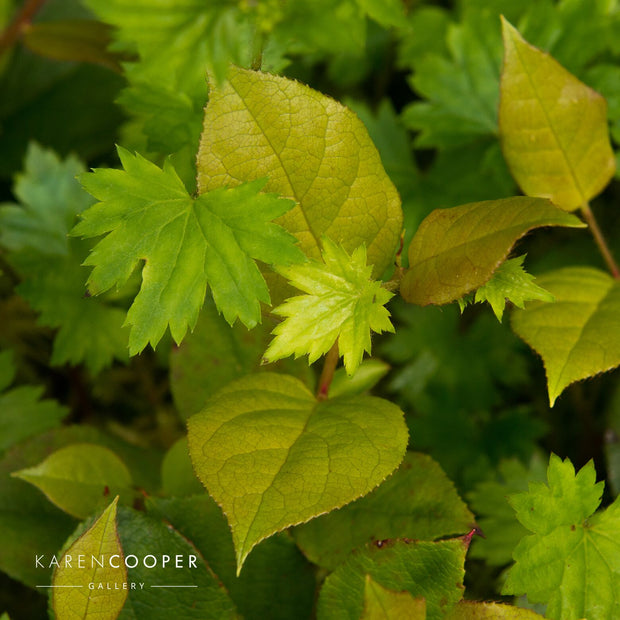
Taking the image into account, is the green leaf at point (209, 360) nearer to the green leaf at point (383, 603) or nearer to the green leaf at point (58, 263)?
the green leaf at point (58, 263)

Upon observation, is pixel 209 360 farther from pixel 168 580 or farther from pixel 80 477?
pixel 168 580

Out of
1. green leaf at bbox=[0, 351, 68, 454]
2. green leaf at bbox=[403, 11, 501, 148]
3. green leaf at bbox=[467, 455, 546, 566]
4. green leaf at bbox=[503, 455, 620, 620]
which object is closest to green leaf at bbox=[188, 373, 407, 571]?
green leaf at bbox=[503, 455, 620, 620]

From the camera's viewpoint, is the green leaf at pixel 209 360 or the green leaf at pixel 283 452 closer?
the green leaf at pixel 283 452

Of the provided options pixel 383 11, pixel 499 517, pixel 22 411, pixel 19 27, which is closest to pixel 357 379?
pixel 499 517

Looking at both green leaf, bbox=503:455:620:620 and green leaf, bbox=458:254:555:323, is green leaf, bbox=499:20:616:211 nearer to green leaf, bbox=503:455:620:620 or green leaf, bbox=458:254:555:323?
green leaf, bbox=458:254:555:323

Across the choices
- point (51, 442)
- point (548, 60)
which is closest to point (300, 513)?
point (51, 442)

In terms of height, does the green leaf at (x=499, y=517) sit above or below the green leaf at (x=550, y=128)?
below

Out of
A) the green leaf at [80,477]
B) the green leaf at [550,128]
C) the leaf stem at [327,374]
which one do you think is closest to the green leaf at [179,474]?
the green leaf at [80,477]

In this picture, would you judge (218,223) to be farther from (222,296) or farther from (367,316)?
(367,316)
